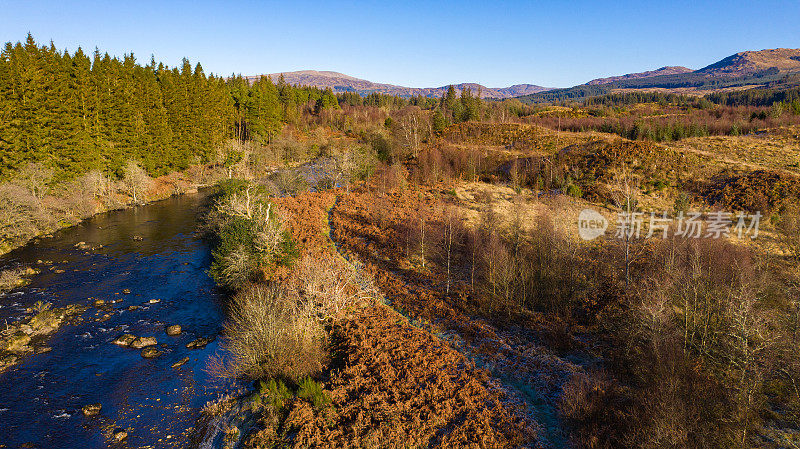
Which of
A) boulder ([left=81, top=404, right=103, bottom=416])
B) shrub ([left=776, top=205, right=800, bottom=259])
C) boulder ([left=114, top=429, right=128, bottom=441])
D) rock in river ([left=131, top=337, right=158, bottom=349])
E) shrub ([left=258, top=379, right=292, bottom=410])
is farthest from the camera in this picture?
shrub ([left=776, top=205, right=800, bottom=259])

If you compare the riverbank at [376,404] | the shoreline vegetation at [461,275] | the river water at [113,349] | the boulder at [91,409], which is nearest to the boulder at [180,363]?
the river water at [113,349]

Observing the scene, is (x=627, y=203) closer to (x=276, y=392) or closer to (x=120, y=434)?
(x=276, y=392)

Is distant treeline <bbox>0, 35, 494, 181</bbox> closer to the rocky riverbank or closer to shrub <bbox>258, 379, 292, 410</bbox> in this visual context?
the rocky riverbank

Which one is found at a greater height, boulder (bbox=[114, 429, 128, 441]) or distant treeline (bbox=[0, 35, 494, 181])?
distant treeline (bbox=[0, 35, 494, 181])

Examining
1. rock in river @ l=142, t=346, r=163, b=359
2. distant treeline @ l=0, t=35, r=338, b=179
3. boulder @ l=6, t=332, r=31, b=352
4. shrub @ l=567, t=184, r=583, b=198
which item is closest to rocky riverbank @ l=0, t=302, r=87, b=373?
boulder @ l=6, t=332, r=31, b=352

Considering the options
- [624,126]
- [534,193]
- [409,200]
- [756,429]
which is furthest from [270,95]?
[756,429]

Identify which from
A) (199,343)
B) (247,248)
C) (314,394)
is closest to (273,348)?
(314,394)
